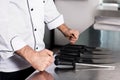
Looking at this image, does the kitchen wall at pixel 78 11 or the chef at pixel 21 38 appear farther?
the kitchen wall at pixel 78 11

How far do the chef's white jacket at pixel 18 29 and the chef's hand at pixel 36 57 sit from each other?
2 centimetres

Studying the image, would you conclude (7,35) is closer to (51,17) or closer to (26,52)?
(26,52)

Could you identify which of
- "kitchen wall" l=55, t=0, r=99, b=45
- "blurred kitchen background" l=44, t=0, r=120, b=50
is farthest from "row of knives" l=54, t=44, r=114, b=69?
"kitchen wall" l=55, t=0, r=99, b=45

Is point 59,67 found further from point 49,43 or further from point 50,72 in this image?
Answer: point 49,43

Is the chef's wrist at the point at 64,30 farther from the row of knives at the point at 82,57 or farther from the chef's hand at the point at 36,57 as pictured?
the chef's hand at the point at 36,57

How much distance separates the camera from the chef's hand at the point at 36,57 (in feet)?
2.47

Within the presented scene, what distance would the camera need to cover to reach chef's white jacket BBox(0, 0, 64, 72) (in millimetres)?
784

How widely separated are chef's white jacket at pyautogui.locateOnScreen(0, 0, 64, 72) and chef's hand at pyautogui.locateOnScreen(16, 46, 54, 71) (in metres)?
0.02

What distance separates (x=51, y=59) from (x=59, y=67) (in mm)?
132

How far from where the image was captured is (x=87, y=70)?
2.91 ft

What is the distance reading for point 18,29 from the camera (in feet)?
2.88

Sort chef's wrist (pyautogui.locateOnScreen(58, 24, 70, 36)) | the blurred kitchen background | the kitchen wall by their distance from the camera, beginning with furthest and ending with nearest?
the kitchen wall < the blurred kitchen background < chef's wrist (pyautogui.locateOnScreen(58, 24, 70, 36))

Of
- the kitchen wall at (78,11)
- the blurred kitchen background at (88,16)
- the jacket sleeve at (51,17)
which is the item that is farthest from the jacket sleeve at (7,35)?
the kitchen wall at (78,11)

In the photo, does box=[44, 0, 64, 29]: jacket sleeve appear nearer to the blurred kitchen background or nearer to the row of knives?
the row of knives
